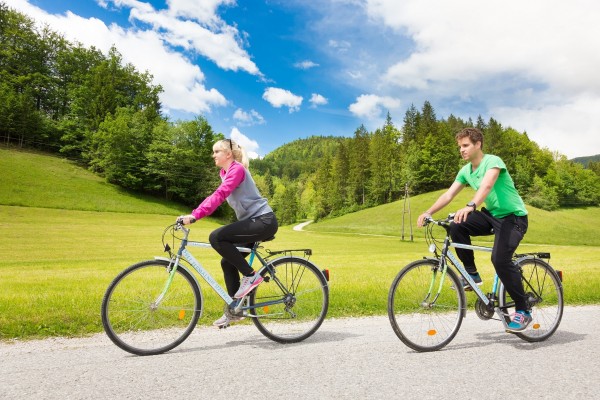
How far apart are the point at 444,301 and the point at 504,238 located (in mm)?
1074

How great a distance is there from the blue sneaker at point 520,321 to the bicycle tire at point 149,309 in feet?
12.6

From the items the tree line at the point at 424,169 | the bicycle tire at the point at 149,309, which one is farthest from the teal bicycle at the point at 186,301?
the tree line at the point at 424,169

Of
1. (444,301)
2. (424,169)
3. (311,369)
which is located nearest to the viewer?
(311,369)

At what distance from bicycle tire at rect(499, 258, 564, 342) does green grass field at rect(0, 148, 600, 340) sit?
527 mm

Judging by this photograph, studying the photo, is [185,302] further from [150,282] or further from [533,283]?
[533,283]

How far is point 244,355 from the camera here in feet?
13.3

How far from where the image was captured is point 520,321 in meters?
4.63

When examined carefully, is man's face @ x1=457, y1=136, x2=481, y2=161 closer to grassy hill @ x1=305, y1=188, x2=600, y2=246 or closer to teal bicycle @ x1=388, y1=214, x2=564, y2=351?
teal bicycle @ x1=388, y1=214, x2=564, y2=351

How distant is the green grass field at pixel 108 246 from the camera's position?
6312 millimetres

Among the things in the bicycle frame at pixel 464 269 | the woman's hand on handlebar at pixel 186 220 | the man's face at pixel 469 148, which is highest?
the man's face at pixel 469 148

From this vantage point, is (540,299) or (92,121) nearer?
(540,299)

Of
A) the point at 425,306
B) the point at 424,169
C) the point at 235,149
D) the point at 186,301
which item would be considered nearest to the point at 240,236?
the point at 186,301

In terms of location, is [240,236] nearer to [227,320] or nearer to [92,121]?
[227,320]

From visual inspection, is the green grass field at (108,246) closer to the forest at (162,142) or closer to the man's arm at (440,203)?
the man's arm at (440,203)
